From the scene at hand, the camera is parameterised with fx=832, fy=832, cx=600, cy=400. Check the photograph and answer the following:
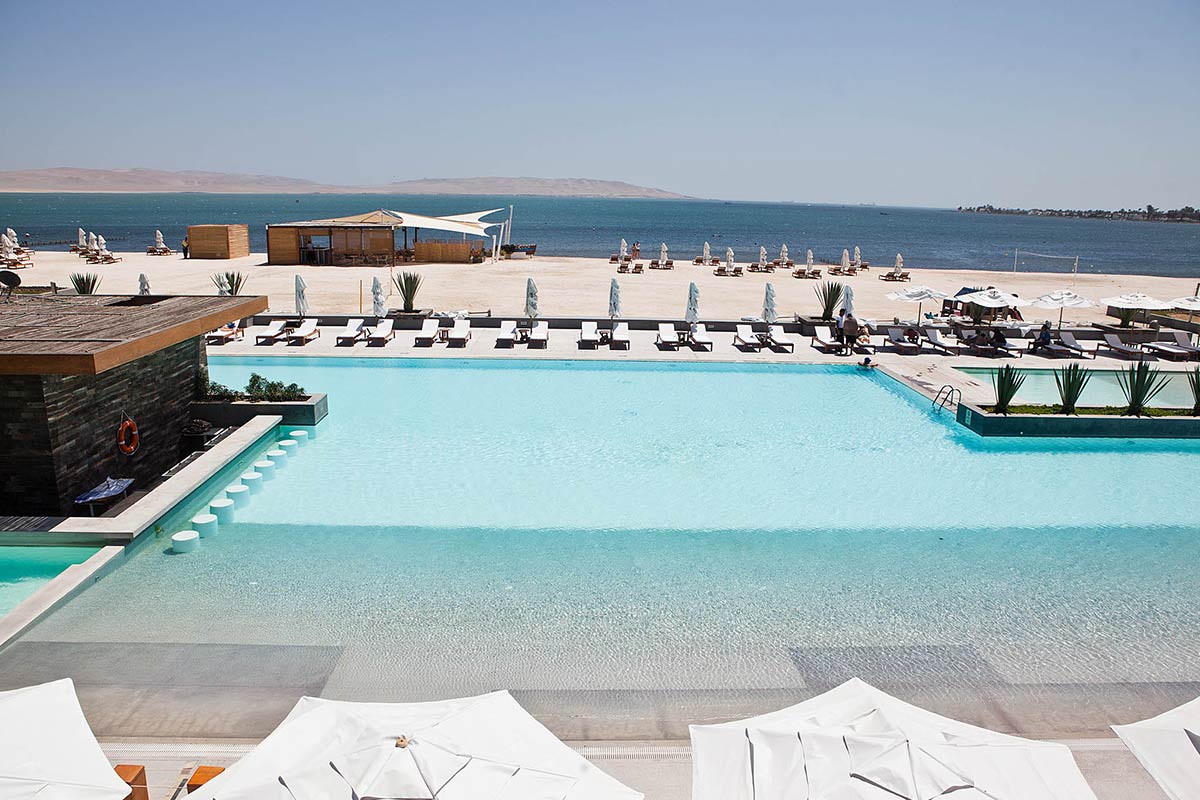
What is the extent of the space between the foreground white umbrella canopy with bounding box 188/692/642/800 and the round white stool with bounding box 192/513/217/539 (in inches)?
193

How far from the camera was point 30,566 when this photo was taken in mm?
7559

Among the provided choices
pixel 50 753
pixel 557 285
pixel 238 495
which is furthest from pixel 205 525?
pixel 557 285

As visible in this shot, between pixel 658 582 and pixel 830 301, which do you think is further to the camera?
pixel 830 301

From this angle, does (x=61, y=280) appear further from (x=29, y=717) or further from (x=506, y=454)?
(x=29, y=717)

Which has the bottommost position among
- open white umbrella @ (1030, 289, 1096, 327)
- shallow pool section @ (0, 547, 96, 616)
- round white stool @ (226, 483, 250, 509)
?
shallow pool section @ (0, 547, 96, 616)

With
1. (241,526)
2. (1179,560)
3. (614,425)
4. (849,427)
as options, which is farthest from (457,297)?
(1179,560)

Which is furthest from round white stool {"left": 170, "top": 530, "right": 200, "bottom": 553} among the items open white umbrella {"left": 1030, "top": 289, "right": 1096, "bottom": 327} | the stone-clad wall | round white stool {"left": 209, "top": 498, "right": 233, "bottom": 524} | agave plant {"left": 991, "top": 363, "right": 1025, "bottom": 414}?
Answer: open white umbrella {"left": 1030, "top": 289, "right": 1096, "bottom": 327}

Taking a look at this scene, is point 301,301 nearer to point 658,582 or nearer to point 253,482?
point 253,482

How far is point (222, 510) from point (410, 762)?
612 cm

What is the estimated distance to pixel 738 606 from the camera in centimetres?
704

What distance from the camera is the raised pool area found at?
5.76 m

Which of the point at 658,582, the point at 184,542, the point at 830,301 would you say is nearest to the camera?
the point at 658,582

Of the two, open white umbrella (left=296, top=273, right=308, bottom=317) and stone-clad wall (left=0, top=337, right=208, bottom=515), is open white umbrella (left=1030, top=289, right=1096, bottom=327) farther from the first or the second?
stone-clad wall (left=0, top=337, right=208, bottom=515)

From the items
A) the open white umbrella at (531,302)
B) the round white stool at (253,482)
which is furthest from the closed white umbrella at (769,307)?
the round white stool at (253,482)
